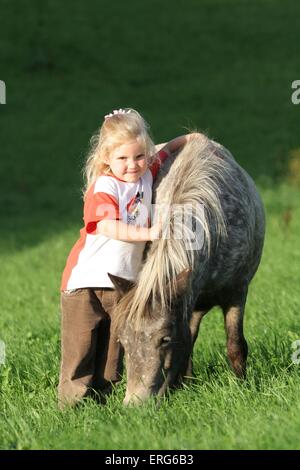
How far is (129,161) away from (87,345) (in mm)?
1220

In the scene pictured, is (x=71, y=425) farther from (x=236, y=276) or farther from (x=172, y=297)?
(x=236, y=276)

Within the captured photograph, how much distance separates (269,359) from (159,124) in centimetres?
1831

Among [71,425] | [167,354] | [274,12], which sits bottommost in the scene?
[71,425]

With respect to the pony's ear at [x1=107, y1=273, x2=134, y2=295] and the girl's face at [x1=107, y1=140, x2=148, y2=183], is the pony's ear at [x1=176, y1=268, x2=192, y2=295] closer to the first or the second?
the pony's ear at [x1=107, y1=273, x2=134, y2=295]

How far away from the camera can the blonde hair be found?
18.9 feet

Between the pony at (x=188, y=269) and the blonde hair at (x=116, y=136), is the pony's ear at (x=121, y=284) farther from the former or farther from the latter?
the blonde hair at (x=116, y=136)

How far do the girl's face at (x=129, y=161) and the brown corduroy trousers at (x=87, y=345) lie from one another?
2.45 ft

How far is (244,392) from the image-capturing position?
19.3 feet

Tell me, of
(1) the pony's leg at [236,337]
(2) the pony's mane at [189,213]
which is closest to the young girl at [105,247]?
(2) the pony's mane at [189,213]

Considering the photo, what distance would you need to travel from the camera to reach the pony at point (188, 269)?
5.30 meters

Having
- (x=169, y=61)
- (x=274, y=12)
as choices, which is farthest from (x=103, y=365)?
(x=274, y=12)
